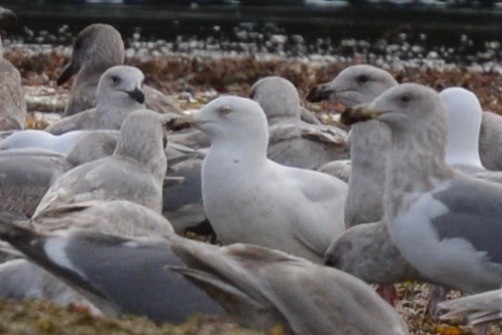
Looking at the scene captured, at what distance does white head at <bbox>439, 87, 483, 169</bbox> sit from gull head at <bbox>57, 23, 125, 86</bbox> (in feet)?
14.6

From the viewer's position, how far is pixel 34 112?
15062mm

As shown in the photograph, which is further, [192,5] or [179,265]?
[192,5]

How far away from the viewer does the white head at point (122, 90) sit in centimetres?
1152

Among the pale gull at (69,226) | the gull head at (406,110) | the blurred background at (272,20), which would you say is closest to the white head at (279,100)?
the gull head at (406,110)

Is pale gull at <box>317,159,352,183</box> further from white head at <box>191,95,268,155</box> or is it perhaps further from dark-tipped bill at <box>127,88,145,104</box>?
dark-tipped bill at <box>127,88,145,104</box>

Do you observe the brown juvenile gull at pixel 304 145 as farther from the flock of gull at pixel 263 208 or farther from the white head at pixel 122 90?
the white head at pixel 122 90

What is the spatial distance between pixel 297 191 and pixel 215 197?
0.46 m

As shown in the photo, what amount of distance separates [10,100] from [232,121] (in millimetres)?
4155

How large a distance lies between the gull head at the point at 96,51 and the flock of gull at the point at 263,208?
1.89 metres

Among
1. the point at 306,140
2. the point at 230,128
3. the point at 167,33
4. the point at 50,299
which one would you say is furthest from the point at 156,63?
the point at 50,299

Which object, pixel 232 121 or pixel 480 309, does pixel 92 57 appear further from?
pixel 480 309

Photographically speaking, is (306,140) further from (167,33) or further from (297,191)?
(167,33)

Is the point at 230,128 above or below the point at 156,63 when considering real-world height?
above

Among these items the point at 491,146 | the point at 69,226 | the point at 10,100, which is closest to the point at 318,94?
the point at 491,146
